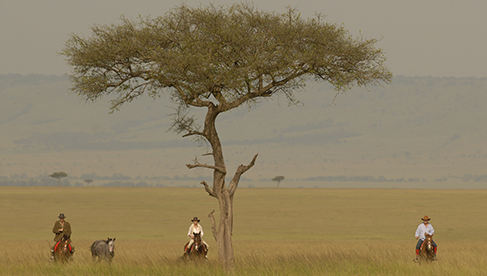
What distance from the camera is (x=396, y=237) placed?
60562 millimetres

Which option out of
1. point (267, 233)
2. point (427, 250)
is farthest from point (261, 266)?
point (267, 233)

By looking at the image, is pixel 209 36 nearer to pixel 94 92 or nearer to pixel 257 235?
pixel 94 92

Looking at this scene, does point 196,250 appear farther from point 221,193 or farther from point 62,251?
point 62,251

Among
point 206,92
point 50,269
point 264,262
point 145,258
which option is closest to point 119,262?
point 145,258

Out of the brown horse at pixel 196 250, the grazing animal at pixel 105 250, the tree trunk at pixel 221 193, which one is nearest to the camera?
the brown horse at pixel 196 250

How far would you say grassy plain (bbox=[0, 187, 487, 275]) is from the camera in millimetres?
27219

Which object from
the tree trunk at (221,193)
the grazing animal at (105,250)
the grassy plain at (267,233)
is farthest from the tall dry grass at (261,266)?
the tree trunk at (221,193)

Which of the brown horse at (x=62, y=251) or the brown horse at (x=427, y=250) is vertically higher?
the brown horse at (x=427, y=250)

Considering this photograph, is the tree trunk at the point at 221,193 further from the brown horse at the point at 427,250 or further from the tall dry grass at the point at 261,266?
the brown horse at the point at 427,250

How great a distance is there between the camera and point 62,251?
2878 centimetres

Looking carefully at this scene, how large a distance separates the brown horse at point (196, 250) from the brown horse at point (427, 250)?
9.43 meters

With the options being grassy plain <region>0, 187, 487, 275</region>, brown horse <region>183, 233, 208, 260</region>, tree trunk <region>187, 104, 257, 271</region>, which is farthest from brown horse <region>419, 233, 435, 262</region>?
brown horse <region>183, 233, 208, 260</region>

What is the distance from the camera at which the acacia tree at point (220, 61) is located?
26.8 metres

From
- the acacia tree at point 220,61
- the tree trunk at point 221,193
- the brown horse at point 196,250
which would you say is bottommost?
the brown horse at point 196,250
